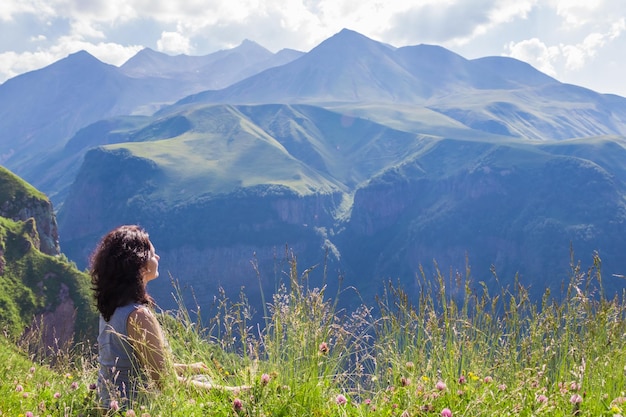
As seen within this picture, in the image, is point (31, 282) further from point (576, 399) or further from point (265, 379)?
point (576, 399)

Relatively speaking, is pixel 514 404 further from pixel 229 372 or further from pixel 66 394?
pixel 66 394

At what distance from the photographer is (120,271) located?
16.5 ft

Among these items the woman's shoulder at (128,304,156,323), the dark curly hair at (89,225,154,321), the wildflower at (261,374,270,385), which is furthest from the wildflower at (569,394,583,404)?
the dark curly hair at (89,225,154,321)

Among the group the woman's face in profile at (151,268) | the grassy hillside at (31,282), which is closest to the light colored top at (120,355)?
the woman's face in profile at (151,268)

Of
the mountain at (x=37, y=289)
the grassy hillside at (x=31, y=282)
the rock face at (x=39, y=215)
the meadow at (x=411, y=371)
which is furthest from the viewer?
the rock face at (x=39, y=215)

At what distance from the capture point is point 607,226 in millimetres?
188875

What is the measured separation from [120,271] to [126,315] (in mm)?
449

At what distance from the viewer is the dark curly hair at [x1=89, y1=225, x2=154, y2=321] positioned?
4.98 m

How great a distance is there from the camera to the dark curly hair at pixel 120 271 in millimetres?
4977

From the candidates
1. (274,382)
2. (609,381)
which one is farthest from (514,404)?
(274,382)

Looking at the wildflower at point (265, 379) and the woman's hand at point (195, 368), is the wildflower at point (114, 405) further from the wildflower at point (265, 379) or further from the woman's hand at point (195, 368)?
the wildflower at point (265, 379)

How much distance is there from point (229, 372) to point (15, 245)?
7779cm

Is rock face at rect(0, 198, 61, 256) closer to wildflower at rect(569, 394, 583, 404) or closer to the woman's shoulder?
the woman's shoulder

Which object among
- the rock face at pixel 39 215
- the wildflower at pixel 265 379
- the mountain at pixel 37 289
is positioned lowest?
the mountain at pixel 37 289
